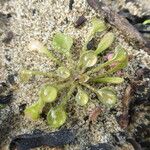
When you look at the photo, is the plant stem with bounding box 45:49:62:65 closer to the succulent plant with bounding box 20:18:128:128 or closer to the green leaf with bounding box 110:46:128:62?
the succulent plant with bounding box 20:18:128:128

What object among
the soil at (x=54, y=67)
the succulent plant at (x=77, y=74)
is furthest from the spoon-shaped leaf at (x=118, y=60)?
the soil at (x=54, y=67)

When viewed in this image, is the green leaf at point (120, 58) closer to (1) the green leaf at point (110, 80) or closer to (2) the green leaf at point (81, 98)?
(1) the green leaf at point (110, 80)

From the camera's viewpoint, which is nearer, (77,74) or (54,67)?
(77,74)

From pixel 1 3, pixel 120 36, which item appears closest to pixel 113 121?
pixel 120 36

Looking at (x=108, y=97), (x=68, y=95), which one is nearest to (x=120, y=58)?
(x=108, y=97)

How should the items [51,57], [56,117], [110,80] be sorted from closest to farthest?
[56,117] → [110,80] → [51,57]

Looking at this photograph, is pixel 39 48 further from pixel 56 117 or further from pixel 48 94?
pixel 56 117

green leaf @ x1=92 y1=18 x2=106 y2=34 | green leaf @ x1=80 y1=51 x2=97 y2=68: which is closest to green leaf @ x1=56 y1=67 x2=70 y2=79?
green leaf @ x1=80 y1=51 x2=97 y2=68
